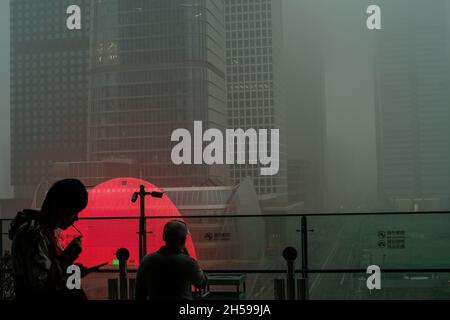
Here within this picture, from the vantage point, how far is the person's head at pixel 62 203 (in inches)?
40.0

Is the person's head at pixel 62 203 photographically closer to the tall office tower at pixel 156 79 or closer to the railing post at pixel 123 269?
the railing post at pixel 123 269

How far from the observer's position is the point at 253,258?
36.1 m

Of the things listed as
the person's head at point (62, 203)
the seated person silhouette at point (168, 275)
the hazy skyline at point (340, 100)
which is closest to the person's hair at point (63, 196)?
the person's head at point (62, 203)

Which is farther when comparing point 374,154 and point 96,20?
point 96,20

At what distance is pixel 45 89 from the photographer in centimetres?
3281

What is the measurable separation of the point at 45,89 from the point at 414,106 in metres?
23.1

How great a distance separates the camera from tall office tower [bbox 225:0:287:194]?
31.4m

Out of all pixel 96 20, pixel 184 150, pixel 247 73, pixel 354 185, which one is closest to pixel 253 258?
pixel 184 150

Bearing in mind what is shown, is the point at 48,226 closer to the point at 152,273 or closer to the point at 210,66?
the point at 152,273

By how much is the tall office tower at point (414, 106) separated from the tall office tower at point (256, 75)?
638 centimetres

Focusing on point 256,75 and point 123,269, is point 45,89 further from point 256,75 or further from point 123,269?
point 123,269

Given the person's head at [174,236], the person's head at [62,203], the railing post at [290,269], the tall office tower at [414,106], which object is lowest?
the railing post at [290,269]

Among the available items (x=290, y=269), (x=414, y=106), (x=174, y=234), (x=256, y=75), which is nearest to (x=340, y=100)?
(x=414, y=106)
